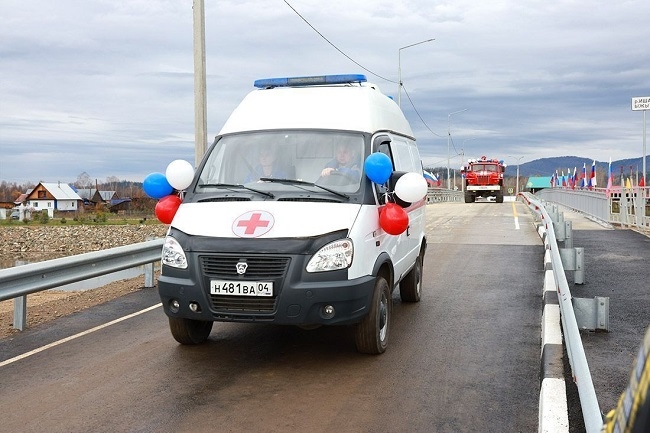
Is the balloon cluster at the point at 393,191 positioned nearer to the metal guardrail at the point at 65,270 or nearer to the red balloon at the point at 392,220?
the red balloon at the point at 392,220

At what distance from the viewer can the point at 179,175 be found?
6.83 meters

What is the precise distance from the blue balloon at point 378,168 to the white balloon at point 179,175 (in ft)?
6.04

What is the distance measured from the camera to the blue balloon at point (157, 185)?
708cm

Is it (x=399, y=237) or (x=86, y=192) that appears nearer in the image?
(x=399, y=237)

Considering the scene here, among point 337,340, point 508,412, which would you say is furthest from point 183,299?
point 508,412

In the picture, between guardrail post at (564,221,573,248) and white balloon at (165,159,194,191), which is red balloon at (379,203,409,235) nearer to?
white balloon at (165,159,194,191)

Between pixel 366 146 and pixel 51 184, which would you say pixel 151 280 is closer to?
pixel 366 146

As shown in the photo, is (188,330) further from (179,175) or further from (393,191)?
(393,191)

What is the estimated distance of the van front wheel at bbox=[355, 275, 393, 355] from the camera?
5.98m

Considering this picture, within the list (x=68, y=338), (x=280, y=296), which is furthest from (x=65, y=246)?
(x=280, y=296)

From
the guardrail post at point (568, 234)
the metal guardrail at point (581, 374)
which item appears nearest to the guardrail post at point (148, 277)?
the metal guardrail at point (581, 374)

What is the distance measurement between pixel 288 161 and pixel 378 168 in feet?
3.05

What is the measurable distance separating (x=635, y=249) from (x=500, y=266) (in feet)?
14.2

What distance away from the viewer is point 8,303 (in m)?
12.6
